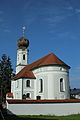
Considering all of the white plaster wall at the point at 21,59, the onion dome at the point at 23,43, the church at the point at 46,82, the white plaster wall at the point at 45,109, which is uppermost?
the onion dome at the point at 23,43

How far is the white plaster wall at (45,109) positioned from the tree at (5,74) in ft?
93.6

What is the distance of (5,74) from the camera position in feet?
175

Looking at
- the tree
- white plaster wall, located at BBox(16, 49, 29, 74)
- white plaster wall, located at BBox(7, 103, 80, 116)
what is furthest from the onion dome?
white plaster wall, located at BBox(7, 103, 80, 116)

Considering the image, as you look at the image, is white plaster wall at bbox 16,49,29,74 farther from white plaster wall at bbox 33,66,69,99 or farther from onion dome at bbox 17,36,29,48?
white plaster wall at bbox 33,66,69,99

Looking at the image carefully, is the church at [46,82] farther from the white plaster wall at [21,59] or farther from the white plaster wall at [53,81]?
the white plaster wall at [21,59]

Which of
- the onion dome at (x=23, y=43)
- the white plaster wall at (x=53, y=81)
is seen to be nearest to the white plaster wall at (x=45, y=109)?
the white plaster wall at (x=53, y=81)

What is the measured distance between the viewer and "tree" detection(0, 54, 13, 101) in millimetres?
51875

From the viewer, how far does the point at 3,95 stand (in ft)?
171

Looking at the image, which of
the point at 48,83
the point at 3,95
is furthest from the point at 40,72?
the point at 3,95

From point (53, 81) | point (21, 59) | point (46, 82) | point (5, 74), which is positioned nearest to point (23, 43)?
point (21, 59)

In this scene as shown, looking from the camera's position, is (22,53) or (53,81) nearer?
(53,81)

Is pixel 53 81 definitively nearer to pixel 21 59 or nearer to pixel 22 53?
pixel 21 59

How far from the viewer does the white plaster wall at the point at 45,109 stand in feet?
77.2

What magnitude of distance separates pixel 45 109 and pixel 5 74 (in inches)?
1199
